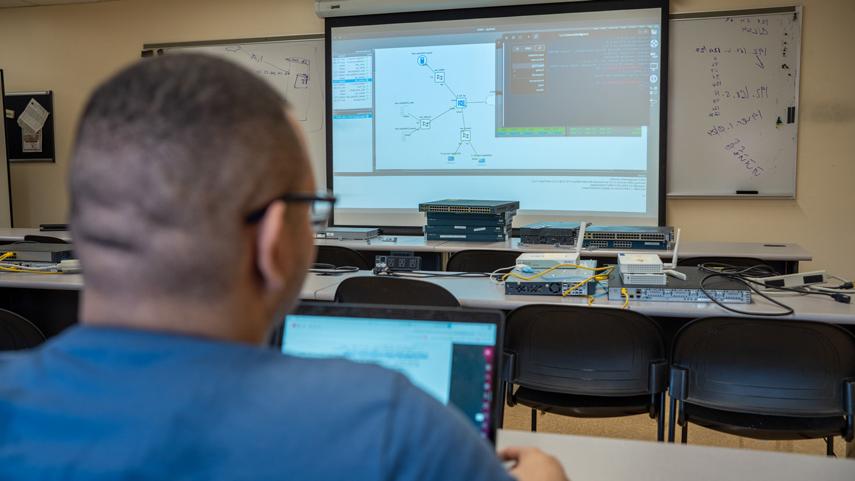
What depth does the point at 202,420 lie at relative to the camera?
0.50m

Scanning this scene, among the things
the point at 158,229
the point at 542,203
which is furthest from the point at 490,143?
the point at 158,229

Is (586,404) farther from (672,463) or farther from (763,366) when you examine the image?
(672,463)

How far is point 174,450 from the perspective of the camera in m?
0.50

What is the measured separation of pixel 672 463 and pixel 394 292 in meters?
1.39

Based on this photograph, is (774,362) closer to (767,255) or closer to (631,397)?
(631,397)

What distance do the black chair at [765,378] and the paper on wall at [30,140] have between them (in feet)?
19.6

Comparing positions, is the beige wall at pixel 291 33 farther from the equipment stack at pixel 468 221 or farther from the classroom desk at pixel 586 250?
the equipment stack at pixel 468 221

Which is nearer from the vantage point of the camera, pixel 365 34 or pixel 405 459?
pixel 405 459

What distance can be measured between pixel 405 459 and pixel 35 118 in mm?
6820

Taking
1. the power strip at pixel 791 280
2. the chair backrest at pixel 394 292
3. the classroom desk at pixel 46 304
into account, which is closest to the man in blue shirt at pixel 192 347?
the chair backrest at pixel 394 292

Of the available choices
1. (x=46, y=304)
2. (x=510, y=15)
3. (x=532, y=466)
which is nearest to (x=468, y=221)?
(x=510, y=15)

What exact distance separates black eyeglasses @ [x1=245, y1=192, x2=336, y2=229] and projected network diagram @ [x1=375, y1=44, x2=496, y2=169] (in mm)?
4550

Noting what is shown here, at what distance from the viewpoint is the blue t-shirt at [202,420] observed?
50 cm

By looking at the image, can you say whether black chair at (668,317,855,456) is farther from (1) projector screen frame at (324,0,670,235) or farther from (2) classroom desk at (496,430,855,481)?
(1) projector screen frame at (324,0,670,235)
